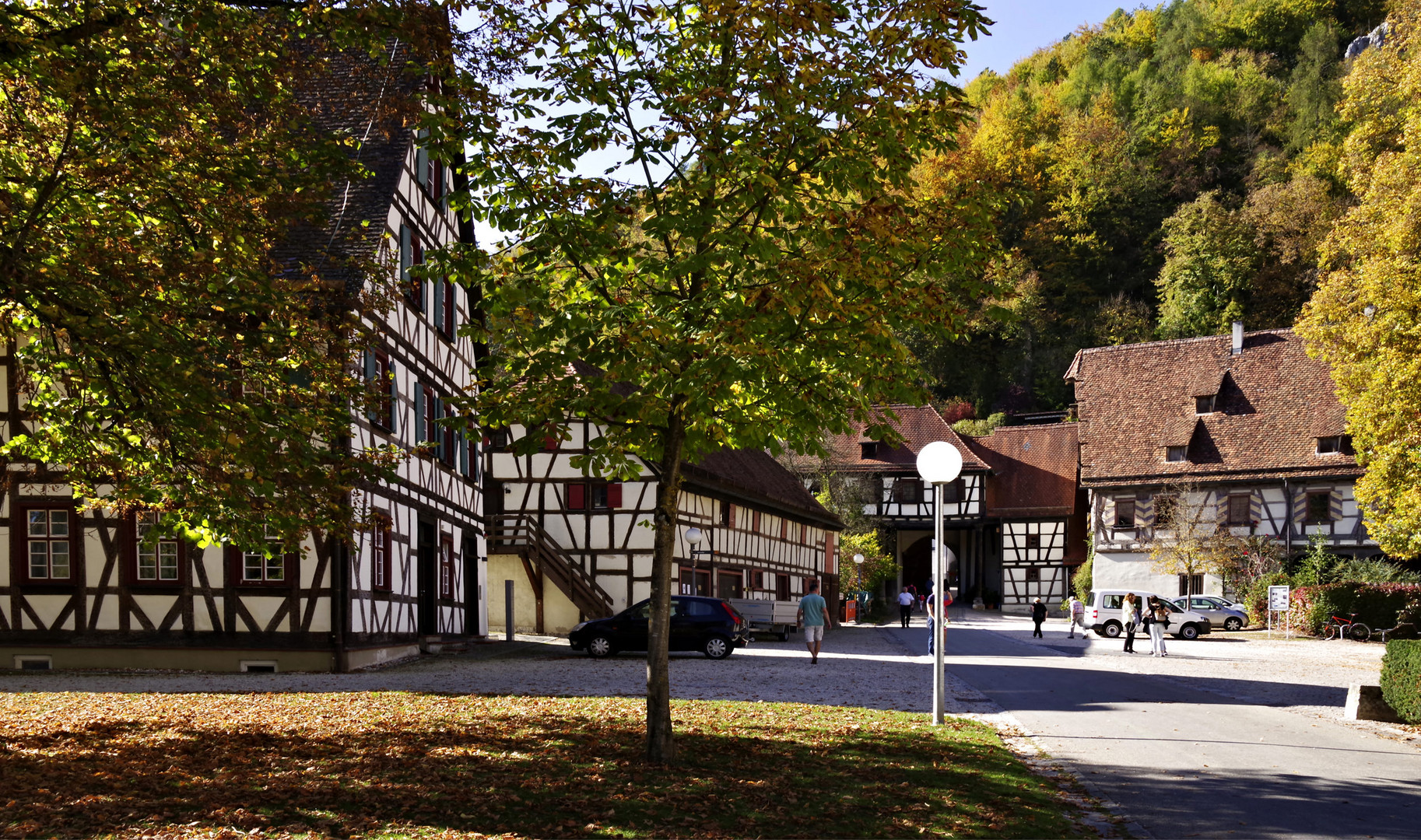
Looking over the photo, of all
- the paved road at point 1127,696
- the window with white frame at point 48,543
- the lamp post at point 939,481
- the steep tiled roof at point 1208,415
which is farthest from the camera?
the steep tiled roof at point 1208,415

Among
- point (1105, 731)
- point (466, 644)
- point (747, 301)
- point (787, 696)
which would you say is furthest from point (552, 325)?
point (466, 644)

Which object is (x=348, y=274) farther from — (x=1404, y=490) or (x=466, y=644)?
(x=1404, y=490)

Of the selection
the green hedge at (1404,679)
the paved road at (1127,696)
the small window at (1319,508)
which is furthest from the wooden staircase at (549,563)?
the small window at (1319,508)

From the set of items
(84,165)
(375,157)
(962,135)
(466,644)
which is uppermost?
(962,135)

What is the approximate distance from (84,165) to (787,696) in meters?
10.4

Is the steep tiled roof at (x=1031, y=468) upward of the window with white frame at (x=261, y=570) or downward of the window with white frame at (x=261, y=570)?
upward

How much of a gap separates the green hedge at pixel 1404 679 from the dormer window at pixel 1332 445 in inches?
1493

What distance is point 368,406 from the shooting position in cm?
1170

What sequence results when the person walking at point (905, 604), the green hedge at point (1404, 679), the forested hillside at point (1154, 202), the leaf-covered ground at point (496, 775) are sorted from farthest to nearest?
the forested hillside at point (1154, 202), the person walking at point (905, 604), the green hedge at point (1404, 679), the leaf-covered ground at point (496, 775)

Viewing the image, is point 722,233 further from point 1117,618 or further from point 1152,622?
point 1117,618

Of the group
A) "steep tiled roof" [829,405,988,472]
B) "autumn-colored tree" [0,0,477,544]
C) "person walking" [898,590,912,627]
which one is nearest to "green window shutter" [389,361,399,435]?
"autumn-colored tree" [0,0,477,544]

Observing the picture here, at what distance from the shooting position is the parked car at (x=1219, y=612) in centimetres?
4138

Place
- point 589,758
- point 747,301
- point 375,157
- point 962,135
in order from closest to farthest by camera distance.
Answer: point 747,301
point 589,758
point 375,157
point 962,135

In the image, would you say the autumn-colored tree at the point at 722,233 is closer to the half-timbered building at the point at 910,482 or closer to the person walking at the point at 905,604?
the person walking at the point at 905,604
